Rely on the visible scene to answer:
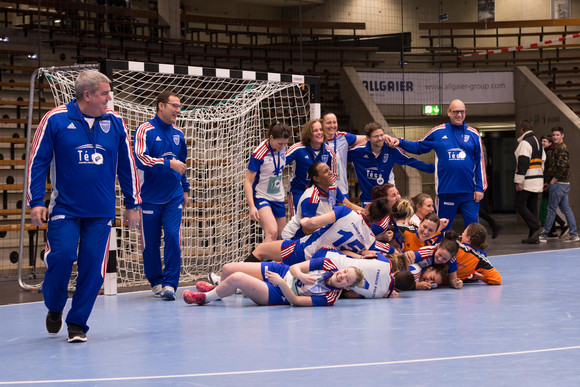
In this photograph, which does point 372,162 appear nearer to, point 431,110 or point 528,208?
point 528,208

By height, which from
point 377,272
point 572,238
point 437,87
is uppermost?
point 437,87

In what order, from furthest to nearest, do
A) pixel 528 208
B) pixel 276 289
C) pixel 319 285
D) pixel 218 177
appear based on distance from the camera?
pixel 528 208 < pixel 218 177 < pixel 276 289 < pixel 319 285

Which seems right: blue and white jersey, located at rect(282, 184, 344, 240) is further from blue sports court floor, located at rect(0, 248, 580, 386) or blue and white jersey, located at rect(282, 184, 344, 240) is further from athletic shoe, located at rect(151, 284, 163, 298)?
athletic shoe, located at rect(151, 284, 163, 298)

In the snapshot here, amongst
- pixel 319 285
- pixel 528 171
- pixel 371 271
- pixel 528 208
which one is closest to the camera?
pixel 319 285

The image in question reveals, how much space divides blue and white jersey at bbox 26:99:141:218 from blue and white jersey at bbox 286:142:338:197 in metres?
3.09

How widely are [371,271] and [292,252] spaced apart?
73cm

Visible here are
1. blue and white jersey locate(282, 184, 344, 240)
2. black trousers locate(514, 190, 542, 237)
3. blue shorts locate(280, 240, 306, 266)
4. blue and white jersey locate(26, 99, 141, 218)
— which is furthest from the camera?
black trousers locate(514, 190, 542, 237)

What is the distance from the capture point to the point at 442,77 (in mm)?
18469

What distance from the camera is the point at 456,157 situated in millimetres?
7949

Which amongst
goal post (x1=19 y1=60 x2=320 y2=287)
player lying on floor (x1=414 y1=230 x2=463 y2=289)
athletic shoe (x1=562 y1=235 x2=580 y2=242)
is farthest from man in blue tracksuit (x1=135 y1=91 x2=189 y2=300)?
athletic shoe (x1=562 y1=235 x2=580 y2=242)

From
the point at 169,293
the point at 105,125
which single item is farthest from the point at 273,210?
the point at 105,125

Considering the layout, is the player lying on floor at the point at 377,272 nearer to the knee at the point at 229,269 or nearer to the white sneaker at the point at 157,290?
the knee at the point at 229,269

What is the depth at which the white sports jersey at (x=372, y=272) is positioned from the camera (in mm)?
5891

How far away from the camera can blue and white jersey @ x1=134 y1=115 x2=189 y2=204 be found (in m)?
6.61
